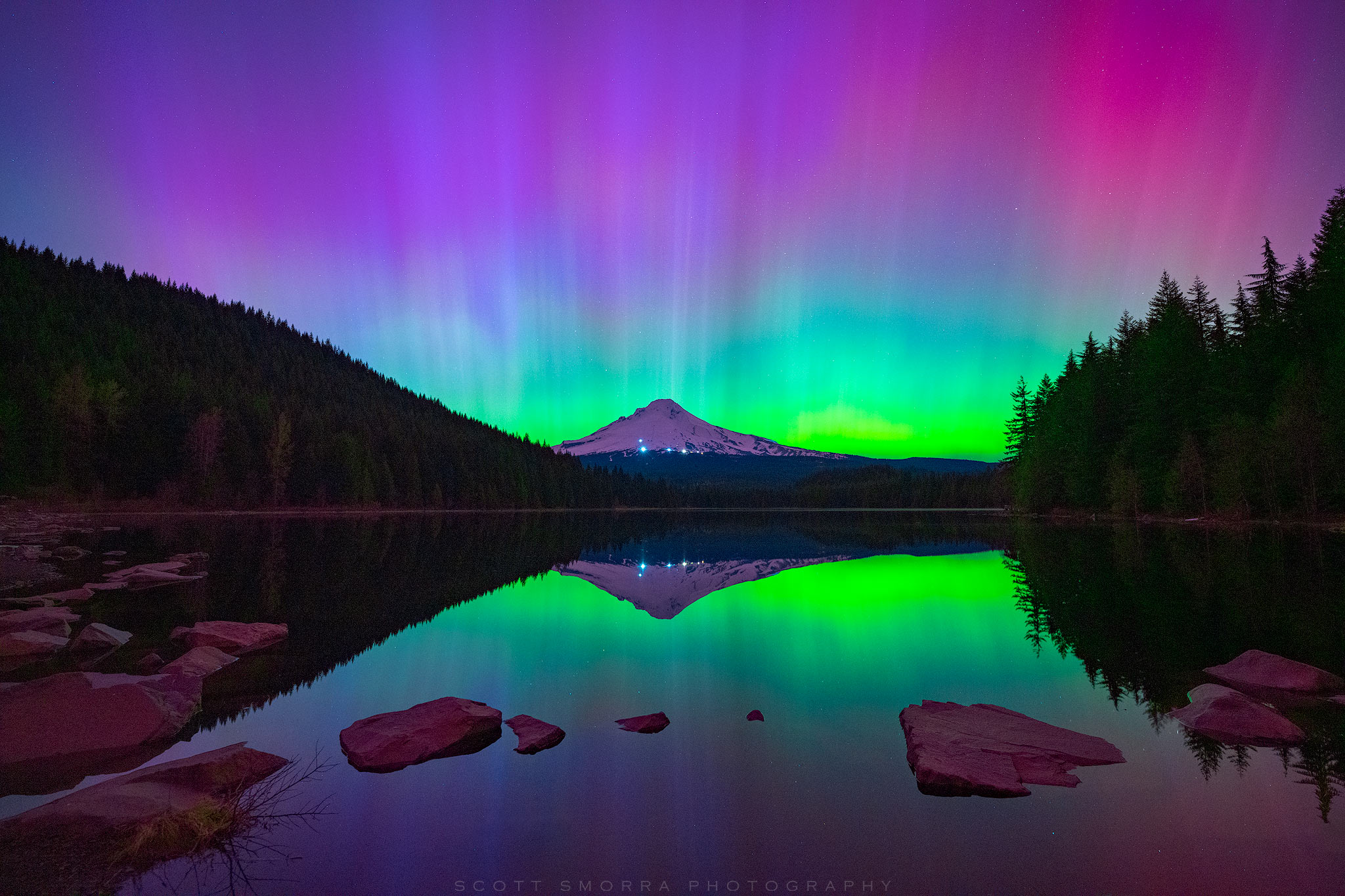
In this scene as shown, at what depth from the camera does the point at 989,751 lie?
26.7ft

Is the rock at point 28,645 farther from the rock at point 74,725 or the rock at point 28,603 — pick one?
the rock at point 28,603

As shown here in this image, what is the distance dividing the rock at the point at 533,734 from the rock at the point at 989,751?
4.77 meters

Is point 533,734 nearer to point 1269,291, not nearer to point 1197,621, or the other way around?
point 1197,621

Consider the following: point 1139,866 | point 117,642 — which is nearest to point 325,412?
point 117,642

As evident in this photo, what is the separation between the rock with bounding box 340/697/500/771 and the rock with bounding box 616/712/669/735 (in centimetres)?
188

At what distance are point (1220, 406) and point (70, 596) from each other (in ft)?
246

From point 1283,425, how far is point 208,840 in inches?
2365

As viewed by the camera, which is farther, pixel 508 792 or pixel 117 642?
pixel 117 642

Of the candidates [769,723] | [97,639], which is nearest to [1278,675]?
[769,723]

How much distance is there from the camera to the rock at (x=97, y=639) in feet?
43.3

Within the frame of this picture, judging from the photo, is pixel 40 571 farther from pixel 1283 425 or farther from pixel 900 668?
pixel 1283 425

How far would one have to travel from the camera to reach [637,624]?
18203 mm

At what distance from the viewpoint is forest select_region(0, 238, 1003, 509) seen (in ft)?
257

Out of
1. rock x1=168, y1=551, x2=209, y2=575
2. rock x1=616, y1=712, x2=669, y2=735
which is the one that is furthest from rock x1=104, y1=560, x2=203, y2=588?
rock x1=616, y1=712, x2=669, y2=735
